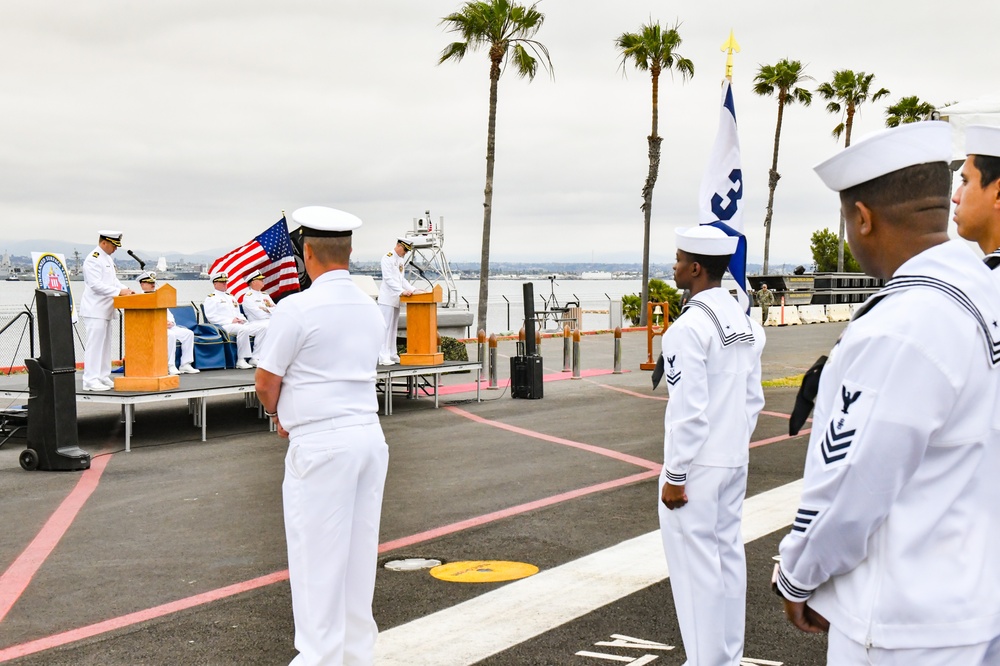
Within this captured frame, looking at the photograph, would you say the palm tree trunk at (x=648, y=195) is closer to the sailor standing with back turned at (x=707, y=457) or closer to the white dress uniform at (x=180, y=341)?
the white dress uniform at (x=180, y=341)

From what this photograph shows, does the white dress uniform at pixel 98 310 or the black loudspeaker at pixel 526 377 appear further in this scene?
the black loudspeaker at pixel 526 377

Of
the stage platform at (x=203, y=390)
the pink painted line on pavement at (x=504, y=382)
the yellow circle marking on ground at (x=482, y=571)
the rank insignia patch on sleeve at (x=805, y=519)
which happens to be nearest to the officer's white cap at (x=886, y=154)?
the rank insignia patch on sleeve at (x=805, y=519)

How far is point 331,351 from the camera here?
183 inches

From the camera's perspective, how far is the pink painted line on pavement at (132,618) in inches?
217

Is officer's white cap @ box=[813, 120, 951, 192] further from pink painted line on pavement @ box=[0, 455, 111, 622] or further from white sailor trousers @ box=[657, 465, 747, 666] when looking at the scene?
pink painted line on pavement @ box=[0, 455, 111, 622]

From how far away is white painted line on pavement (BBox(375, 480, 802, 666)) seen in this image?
211 inches

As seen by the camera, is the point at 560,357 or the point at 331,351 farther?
the point at 560,357

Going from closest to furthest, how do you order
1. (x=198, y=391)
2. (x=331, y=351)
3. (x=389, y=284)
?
(x=331, y=351)
(x=198, y=391)
(x=389, y=284)

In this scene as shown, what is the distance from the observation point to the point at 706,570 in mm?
4703

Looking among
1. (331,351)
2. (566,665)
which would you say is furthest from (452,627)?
(331,351)

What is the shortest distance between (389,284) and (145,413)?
15.6 ft

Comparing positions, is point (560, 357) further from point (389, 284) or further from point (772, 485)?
point (772, 485)

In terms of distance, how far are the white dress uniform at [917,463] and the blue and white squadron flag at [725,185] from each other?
18.8 ft

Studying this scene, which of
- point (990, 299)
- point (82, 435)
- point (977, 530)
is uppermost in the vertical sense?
point (990, 299)
